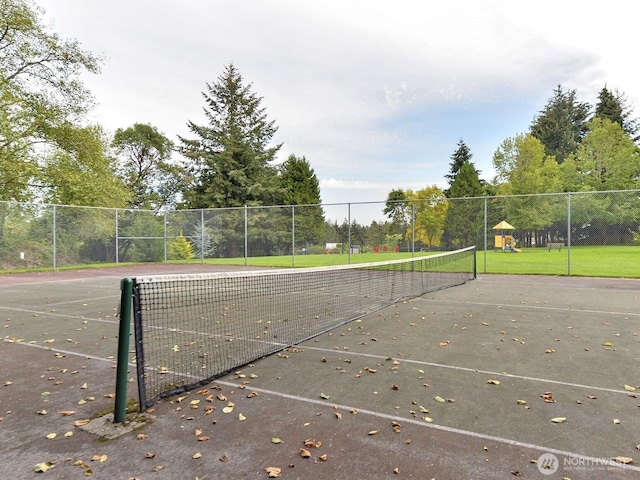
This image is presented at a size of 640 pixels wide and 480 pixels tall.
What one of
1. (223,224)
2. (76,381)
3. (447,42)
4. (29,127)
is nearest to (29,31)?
(29,127)

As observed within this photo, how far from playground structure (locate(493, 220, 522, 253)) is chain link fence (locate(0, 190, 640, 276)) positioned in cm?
5

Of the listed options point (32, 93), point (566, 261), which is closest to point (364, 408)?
point (566, 261)

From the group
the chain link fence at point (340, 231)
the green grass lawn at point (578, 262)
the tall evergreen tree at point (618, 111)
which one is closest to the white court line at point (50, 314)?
the chain link fence at point (340, 231)

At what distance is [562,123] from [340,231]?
45.3 meters

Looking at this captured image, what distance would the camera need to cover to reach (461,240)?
51.6ft

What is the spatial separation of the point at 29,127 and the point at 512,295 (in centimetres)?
2368

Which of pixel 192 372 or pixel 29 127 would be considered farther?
pixel 29 127

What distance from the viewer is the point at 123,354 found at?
304 cm

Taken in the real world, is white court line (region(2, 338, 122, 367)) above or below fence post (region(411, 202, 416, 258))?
below

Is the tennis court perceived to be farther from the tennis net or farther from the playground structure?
the playground structure

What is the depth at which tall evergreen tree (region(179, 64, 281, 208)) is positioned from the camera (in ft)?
111

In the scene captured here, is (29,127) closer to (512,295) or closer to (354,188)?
(512,295)

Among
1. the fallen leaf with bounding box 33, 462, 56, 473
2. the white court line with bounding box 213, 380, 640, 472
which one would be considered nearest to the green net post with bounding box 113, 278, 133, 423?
the fallen leaf with bounding box 33, 462, 56, 473

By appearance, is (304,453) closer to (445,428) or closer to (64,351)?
(445,428)
